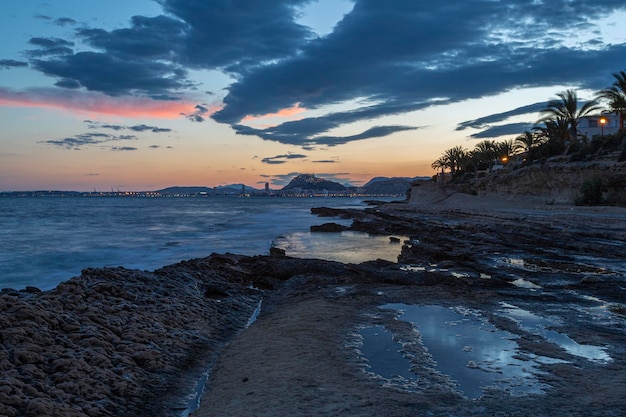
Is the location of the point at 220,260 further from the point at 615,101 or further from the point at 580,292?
the point at 615,101

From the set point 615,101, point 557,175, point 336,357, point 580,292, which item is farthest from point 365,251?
point 615,101

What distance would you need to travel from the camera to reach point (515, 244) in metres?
18.1

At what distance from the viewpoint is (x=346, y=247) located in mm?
21906

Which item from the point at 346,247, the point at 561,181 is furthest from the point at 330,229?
the point at 561,181

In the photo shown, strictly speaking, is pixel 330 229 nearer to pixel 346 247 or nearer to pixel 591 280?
pixel 346 247

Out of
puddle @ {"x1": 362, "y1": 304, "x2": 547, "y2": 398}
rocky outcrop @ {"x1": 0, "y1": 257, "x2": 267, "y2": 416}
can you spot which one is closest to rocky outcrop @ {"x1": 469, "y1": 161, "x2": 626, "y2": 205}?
puddle @ {"x1": 362, "y1": 304, "x2": 547, "y2": 398}

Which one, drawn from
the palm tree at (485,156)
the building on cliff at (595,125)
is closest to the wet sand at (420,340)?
the building on cliff at (595,125)

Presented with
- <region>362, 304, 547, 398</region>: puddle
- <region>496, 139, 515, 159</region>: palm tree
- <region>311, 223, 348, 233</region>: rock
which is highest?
<region>496, 139, 515, 159</region>: palm tree

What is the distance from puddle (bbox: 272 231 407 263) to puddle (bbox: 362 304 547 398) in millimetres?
9224

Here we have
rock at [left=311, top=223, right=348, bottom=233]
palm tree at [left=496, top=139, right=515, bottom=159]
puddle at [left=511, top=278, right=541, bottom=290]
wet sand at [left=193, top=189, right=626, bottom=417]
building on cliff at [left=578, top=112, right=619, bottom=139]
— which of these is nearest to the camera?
wet sand at [left=193, top=189, right=626, bottom=417]

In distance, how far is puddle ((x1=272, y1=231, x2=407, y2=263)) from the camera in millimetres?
18453

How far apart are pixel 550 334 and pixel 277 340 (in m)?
4.08

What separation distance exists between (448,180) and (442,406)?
322 ft

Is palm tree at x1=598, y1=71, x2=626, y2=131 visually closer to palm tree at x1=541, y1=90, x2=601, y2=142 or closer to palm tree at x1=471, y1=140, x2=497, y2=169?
palm tree at x1=541, y1=90, x2=601, y2=142
